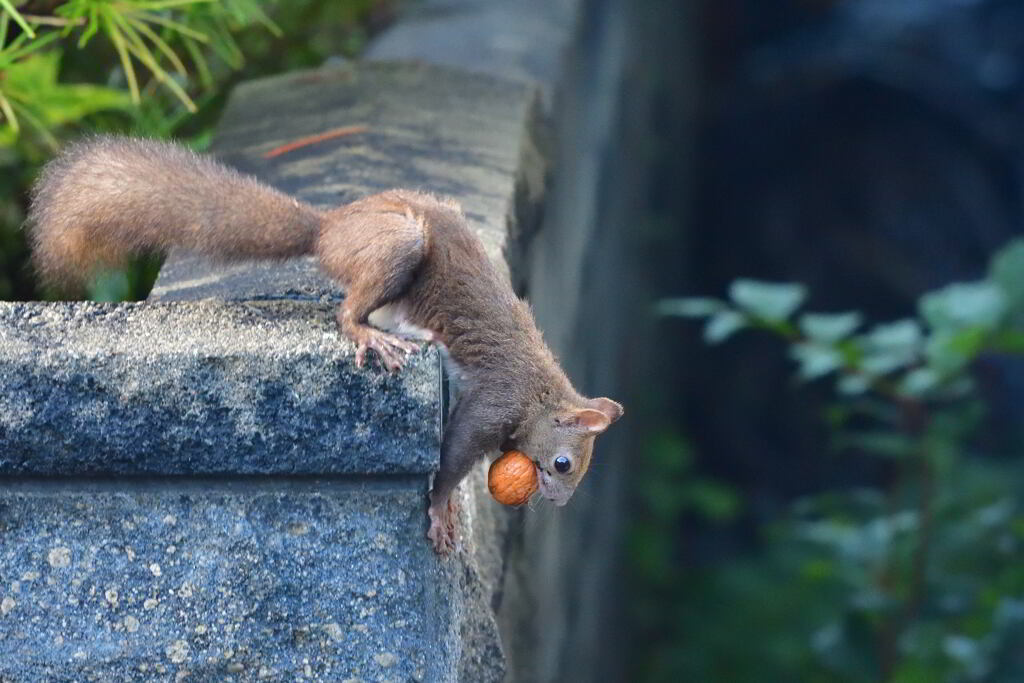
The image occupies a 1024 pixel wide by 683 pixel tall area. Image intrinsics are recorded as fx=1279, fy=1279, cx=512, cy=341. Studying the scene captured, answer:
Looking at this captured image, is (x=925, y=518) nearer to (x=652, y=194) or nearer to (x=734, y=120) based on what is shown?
(x=652, y=194)

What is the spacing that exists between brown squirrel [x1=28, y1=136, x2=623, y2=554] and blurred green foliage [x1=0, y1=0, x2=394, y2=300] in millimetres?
333

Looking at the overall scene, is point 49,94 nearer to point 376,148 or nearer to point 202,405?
point 376,148

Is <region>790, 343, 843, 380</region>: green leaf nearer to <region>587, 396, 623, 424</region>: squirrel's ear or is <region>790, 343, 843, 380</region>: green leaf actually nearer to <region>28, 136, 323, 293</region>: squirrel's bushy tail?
<region>587, 396, 623, 424</region>: squirrel's ear

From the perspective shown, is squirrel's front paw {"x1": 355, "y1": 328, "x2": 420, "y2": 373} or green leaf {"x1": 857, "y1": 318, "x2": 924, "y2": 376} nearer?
squirrel's front paw {"x1": 355, "y1": 328, "x2": 420, "y2": 373}

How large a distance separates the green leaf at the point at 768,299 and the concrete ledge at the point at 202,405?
1.69 m

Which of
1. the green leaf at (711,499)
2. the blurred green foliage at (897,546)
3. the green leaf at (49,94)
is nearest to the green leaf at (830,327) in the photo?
the blurred green foliage at (897,546)

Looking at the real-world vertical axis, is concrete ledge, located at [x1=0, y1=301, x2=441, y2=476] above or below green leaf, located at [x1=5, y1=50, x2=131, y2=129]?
below

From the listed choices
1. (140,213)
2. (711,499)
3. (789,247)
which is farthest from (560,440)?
(789,247)

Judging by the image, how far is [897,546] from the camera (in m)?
3.59

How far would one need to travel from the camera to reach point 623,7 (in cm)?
468

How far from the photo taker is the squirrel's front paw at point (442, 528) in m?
1.67

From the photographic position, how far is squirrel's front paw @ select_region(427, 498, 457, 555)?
1.67 m

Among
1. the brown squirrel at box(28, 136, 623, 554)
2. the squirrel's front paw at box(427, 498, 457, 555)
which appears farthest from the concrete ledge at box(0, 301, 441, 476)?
the brown squirrel at box(28, 136, 623, 554)

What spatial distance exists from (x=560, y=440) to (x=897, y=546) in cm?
195
